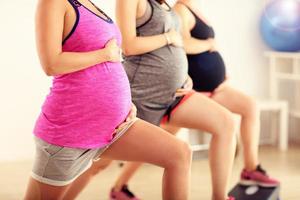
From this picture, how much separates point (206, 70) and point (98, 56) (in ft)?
3.24

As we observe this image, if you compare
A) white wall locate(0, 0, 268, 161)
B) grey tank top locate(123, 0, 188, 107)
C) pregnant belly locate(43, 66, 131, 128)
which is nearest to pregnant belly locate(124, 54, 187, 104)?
grey tank top locate(123, 0, 188, 107)

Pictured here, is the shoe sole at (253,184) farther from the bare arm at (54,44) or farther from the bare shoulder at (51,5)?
the bare shoulder at (51,5)

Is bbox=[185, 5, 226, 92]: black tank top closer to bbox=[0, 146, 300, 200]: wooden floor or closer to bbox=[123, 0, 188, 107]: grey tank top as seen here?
bbox=[123, 0, 188, 107]: grey tank top

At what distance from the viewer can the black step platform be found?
2.44 metres

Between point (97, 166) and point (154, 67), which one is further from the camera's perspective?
point (97, 166)

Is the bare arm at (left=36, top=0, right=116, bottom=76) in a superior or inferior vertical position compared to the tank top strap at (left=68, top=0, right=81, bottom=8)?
inferior

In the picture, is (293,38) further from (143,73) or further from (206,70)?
(143,73)

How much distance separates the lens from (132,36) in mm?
1935

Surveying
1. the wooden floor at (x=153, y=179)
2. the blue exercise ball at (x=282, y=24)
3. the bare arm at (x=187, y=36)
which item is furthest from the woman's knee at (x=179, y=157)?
the blue exercise ball at (x=282, y=24)

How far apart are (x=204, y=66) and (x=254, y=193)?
27.0 inches

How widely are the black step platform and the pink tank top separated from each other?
1100 mm

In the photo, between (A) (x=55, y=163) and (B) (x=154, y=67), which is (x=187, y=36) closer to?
(B) (x=154, y=67)

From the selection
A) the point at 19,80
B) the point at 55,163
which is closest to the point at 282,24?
the point at 19,80

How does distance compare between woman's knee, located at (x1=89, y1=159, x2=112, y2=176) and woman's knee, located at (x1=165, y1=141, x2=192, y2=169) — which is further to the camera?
woman's knee, located at (x1=89, y1=159, x2=112, y2=176)
